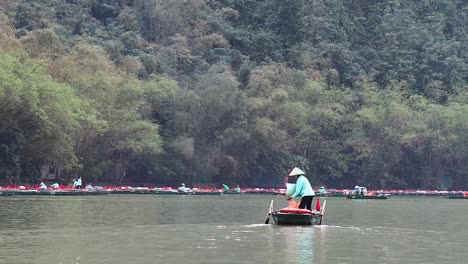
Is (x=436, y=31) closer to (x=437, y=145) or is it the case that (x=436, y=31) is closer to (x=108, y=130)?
(x=437, y=145)

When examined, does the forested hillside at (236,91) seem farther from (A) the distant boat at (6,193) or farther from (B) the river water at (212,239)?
(B) the river water at (212,239)

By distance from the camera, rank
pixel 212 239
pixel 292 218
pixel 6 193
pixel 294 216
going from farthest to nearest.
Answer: pixel 6 193, pixel 292 218, pixel 294 216, pixel 212 239

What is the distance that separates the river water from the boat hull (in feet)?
1.51

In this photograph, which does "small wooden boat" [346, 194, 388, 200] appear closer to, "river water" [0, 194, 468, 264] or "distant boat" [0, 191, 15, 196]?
"distant boat" [0, 191, 15, 196]

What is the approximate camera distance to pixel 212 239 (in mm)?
28719

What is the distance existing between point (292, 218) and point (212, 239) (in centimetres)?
612

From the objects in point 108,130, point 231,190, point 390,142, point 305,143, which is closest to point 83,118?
point 108,130

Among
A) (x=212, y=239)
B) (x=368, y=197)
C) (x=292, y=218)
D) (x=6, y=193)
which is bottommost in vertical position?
(x=212, y=239)

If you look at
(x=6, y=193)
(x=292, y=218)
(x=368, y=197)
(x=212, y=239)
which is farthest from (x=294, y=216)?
(x=368, y=197)

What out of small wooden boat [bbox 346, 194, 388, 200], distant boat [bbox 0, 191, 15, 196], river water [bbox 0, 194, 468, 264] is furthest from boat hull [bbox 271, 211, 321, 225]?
small wooden boat [bbox 346, 194, 388, 200]

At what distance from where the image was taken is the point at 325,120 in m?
89.7

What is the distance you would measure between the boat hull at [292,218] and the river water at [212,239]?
459 mm

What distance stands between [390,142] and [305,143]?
836 cm

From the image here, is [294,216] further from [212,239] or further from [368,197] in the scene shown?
[368,197]
